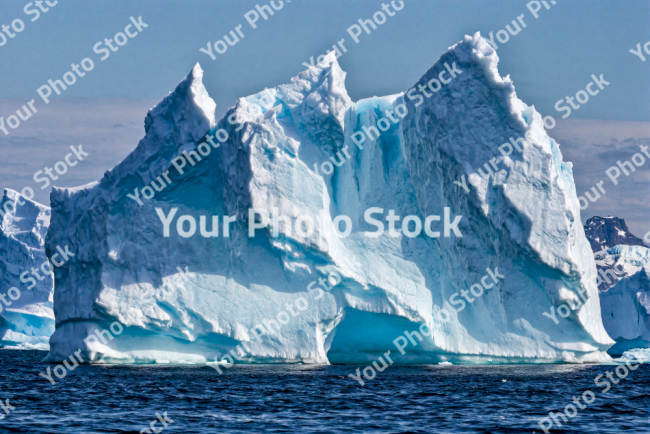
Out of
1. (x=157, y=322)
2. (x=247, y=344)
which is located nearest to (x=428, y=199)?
(x=247, y=344)

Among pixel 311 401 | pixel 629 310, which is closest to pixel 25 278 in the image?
pixel 629 310

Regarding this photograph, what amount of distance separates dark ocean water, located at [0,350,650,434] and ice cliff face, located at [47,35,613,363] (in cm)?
125

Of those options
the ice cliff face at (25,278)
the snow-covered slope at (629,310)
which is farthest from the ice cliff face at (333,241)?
the ice cliff face at (25,278)

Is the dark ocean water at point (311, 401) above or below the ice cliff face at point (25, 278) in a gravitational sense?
below

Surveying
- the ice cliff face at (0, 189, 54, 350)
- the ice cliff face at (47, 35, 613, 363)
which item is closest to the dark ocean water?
the ice cliff face at (47, 35, 613, 363)

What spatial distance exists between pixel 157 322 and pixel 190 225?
10.0ft

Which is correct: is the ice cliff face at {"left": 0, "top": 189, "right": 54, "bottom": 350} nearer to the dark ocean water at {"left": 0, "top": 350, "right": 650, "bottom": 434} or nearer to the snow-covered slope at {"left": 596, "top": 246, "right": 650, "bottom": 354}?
the dark ocean water at {"left": 0, "top": 350, "right": 650, "bottom": 434}

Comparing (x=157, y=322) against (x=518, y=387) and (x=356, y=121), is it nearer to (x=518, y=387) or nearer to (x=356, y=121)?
(x=356, y=121)

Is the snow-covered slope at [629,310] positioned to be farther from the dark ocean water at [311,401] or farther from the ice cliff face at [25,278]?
the ice cliff face at [25,278]

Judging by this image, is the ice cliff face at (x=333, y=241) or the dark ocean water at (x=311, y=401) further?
the ice cliff face at (x=333, y=241)

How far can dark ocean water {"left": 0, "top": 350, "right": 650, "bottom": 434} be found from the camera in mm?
13883

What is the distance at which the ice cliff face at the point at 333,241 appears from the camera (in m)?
23.7

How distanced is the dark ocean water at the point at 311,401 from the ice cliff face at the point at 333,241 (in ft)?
4.12

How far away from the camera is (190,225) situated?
24.7 meters
